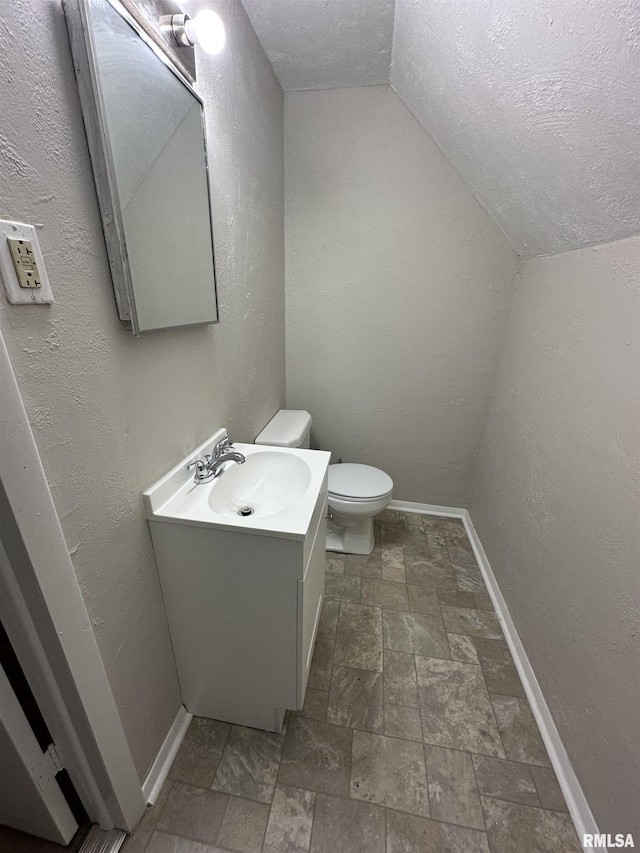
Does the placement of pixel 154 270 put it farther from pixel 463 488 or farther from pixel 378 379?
pixel 463 488

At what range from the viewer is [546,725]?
1.20m

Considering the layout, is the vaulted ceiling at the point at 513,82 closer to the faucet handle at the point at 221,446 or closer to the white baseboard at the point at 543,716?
the faucet handle at the point at 221,446

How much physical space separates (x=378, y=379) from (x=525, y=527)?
1.10 meters

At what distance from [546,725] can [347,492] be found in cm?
113

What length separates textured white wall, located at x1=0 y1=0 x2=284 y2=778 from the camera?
0.56m

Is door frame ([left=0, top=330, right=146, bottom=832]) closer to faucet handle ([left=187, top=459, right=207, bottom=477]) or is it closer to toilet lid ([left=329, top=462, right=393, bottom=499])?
faucet handle ([left=187, top=459, right=207, bottom=477])

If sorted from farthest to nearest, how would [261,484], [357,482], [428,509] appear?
[428,509], [357,482], [261,484]

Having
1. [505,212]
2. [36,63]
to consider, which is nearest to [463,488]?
[505,212]

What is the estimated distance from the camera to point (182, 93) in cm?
90

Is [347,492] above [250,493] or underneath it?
underneath

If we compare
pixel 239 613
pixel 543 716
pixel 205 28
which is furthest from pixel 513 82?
pixel 543 716

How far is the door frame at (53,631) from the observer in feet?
1.86

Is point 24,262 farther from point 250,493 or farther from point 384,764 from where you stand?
point 384,764

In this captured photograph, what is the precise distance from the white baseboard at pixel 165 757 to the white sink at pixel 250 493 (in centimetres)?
75
